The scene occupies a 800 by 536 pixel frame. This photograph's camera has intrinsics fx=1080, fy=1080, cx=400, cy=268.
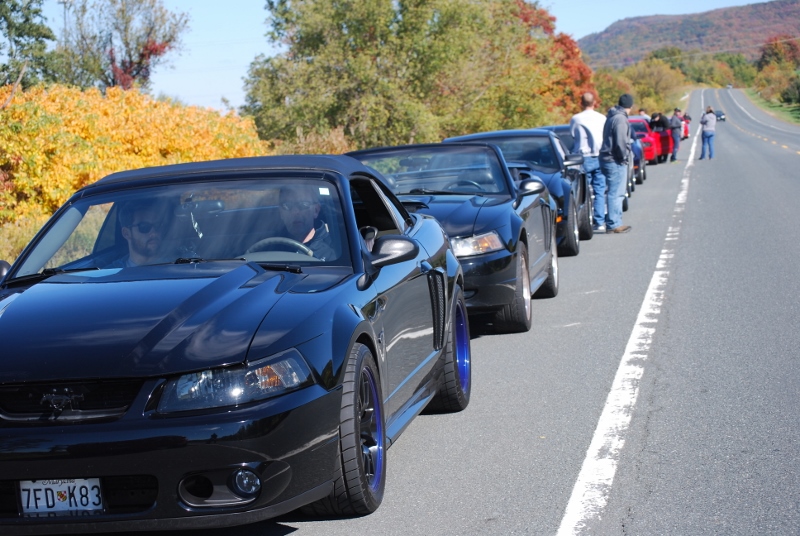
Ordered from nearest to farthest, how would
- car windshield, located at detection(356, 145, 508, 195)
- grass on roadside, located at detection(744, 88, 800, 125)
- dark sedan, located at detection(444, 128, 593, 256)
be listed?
1. car windshield, located at detection(356, 145, 508, 195)
2. dark sedan, located at detection(444, 128, 593, 256)
3. grass on roadside, located at detection(744, 88, 800, 125)

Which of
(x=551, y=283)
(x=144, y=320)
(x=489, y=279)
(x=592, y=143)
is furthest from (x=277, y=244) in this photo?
(x=592, y=143)

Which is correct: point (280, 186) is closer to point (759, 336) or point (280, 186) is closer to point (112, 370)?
point (112, 370)

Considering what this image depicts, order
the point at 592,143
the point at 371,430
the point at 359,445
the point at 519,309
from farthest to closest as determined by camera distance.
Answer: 1. the point at 592,143
2. the point at 519,309
3. the point at 371,430
4. the point at 359,445

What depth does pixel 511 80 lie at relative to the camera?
30812 millimetres

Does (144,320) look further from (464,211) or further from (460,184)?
(460,184)

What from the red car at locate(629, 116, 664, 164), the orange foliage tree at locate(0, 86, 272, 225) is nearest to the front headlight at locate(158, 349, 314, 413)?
the orange foliage tree at locate(0, 86, 272, 225)

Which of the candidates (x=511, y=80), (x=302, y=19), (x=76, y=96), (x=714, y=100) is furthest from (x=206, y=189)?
(x=714, y=100)

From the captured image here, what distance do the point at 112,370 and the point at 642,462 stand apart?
2704mm

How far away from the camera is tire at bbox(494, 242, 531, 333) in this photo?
340 inches

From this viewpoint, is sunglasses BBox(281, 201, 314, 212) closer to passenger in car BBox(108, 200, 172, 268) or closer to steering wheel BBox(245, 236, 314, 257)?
steering wheel BBox(245, 236, 314, 257)

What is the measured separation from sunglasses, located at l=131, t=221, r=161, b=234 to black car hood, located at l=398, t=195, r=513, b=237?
3.67 meters

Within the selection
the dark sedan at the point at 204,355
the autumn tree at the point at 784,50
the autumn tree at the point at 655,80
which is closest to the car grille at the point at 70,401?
the dark sedan at the point at 204,355

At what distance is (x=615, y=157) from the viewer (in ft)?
52.7

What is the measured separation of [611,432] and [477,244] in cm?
300
